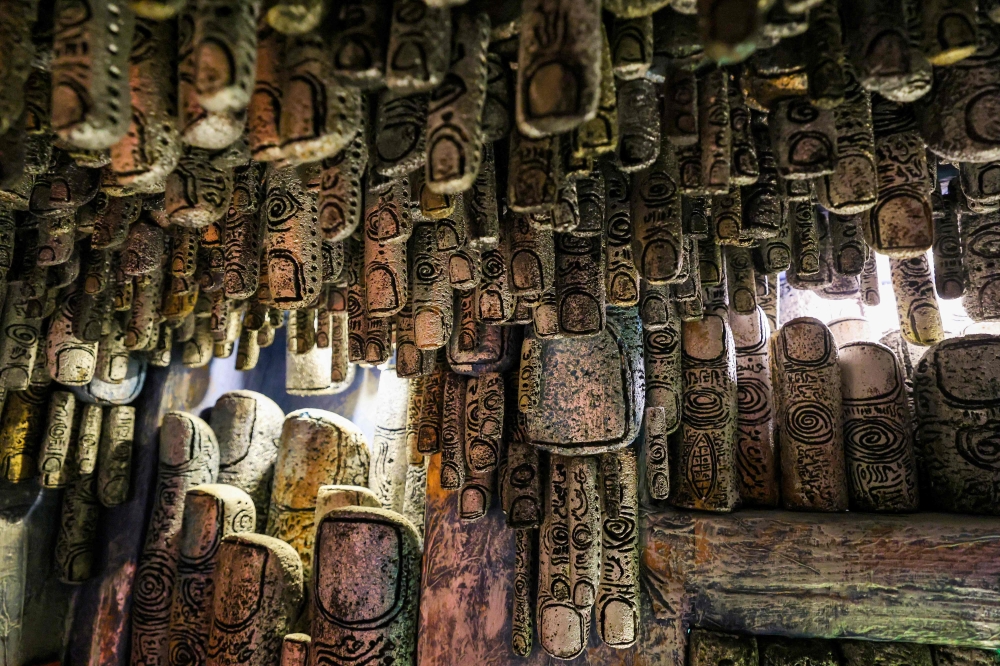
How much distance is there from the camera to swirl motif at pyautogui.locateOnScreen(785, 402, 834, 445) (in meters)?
2.14

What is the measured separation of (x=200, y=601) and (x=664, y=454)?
1.94 m

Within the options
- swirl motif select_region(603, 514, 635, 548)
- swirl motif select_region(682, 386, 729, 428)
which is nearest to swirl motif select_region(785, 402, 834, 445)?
swirl motif select_region(682, 386, 729, 428)

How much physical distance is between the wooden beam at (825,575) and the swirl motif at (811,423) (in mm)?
260

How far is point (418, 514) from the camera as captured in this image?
2803 millimetres

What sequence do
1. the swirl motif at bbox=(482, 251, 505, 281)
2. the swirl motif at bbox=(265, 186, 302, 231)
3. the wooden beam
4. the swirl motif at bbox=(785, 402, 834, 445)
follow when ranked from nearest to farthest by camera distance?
the swirl motif at bbox=(265, 186, 302, 231) → the swirl motif at bbox=(482, 251, 505, 281) → the wooden beam → the swirl motif at bbox=(785, 402, 834, 445)

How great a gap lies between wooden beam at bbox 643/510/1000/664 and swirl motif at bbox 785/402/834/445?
260 millimetres

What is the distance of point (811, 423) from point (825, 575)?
0.50m

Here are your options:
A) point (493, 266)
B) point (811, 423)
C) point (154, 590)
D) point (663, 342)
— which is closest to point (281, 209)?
point (493, 266)

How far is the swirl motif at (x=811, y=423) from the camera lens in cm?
214

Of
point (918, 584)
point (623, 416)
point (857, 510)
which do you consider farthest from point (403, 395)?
point (918, 584)

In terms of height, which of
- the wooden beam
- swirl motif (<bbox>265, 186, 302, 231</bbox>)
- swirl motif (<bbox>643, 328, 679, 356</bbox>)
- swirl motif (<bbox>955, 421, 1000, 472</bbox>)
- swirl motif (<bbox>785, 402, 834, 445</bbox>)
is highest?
swirl motif (<bbox>265, 186, 302, 231</bbox>)

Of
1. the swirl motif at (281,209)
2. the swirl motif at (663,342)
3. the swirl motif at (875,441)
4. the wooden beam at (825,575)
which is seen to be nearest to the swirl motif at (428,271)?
the swirl motif at (281,209)

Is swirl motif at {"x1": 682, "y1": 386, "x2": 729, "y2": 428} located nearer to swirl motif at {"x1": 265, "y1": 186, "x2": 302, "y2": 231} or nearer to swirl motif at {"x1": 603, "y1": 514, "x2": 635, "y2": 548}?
swirl motif at {"x1": 603, "y1": 514, "x2": 635, "y2": 548}

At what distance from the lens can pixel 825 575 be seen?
1928 mm
